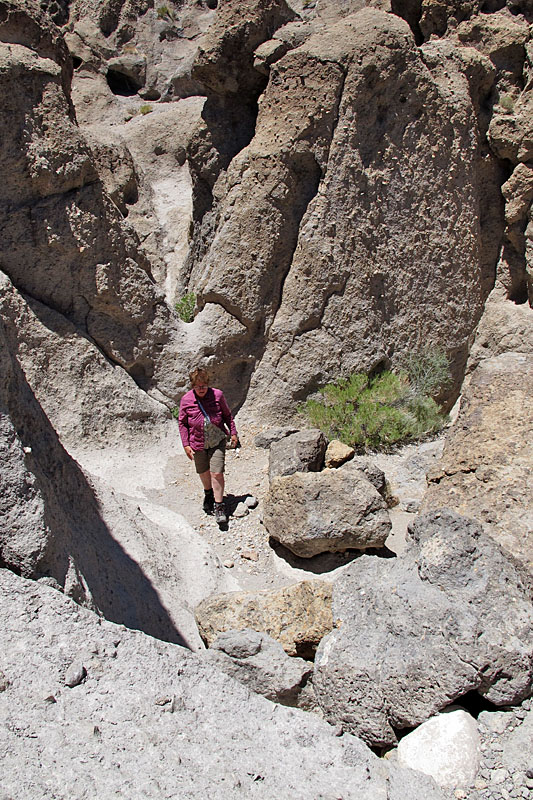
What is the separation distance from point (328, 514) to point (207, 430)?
1117 mm

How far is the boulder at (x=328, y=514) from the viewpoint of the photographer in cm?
382

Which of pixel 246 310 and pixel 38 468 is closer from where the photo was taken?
pixel 38 468

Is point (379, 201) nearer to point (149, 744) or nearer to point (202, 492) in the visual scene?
point (202, 492)

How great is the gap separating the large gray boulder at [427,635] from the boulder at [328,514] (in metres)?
0.93

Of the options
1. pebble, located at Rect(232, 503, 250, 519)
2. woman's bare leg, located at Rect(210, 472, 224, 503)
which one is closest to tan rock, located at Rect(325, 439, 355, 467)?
pebble, located at Rect(232, 503, 250, 519)

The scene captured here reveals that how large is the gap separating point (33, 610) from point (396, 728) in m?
1.40

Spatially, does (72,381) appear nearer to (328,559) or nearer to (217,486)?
(217,486)

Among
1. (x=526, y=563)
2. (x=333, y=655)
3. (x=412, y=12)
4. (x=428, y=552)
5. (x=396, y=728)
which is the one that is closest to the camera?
(x=396, y=728)

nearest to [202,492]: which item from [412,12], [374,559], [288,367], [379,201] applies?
[288,367]

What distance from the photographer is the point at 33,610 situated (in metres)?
2.12

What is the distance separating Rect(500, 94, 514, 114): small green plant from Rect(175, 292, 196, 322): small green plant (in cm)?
351

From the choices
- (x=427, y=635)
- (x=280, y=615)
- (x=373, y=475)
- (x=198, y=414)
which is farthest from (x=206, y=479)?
(x=427, y=635)

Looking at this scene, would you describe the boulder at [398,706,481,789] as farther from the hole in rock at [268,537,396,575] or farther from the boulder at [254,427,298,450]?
the boulder at [254,427,298,450]

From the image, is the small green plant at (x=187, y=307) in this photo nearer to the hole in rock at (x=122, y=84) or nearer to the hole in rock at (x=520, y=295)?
the hole in rock at (x=520, y=295)
